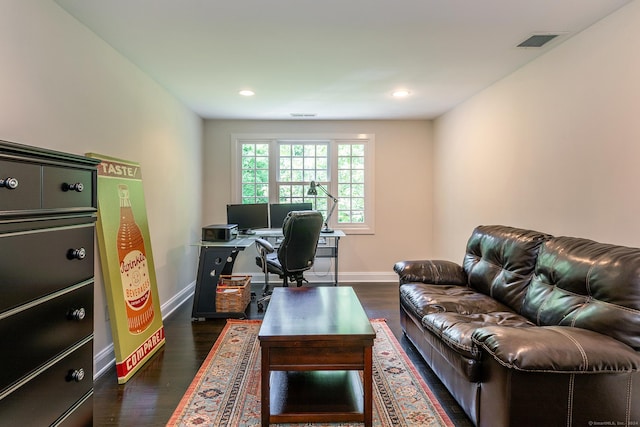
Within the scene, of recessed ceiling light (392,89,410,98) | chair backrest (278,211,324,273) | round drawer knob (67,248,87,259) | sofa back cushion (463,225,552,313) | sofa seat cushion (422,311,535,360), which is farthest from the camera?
recessed ceiling light (392,89,410,98)

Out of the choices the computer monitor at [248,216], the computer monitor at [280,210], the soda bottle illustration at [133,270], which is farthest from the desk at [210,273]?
the computer monitor at [280,210]

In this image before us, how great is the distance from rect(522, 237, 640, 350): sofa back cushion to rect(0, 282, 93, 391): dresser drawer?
2251mm

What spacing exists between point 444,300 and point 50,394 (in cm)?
219

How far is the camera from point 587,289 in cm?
175

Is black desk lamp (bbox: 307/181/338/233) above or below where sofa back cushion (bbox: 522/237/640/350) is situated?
above

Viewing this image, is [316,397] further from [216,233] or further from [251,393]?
[216,233]

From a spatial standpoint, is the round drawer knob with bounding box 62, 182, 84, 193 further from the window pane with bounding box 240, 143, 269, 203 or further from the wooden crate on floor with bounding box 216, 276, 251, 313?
the window pane with bounding box 240, 143, 269, 203

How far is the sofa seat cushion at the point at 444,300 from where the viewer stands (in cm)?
230

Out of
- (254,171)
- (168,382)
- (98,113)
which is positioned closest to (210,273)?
(168,382)

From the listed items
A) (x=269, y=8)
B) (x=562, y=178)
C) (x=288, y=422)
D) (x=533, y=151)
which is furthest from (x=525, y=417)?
(x=269, y=8)

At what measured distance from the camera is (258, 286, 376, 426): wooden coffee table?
69.0 inches

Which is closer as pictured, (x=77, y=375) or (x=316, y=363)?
(x=77, y=375)

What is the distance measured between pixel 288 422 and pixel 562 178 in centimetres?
242

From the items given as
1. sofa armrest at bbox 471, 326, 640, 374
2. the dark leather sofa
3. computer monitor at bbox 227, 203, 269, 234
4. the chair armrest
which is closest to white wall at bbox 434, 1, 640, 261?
the dark leather sofa
